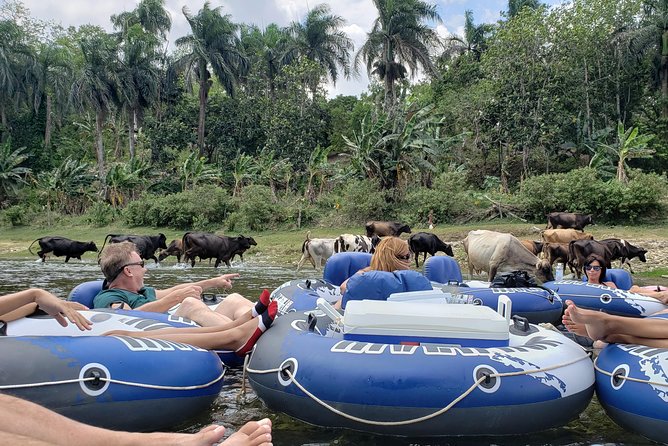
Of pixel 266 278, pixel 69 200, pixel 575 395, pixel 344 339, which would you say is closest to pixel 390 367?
pixel 344 339

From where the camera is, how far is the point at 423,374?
4.19 metres

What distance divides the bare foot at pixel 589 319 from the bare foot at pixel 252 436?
304 cm

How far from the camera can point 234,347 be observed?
5508 mm

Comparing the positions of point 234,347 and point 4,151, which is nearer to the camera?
point 234,347

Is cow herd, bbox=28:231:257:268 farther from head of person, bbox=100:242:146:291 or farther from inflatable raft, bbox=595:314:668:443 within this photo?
inflatable raft, bbox=595:314:668:443

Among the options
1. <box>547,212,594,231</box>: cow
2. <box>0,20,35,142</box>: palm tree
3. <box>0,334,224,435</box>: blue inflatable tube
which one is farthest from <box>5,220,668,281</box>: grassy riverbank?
<box>0,20,35,142</box>: palm tree

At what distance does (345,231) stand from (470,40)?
22.7m

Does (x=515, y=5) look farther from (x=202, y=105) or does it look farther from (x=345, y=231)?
(x=345, y=231)

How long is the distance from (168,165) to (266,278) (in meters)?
25.8

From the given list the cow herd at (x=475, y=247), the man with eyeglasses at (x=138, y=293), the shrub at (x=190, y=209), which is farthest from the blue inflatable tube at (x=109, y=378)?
the shrub at (x=190, y=209)

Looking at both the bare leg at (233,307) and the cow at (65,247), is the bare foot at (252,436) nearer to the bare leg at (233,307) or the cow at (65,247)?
the bare leg at (233,307)

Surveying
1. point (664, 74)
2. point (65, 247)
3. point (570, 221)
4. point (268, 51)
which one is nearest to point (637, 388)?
point (570, 221)

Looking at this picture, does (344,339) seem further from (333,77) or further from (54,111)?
(54,111)

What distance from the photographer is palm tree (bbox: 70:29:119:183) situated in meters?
37.1
